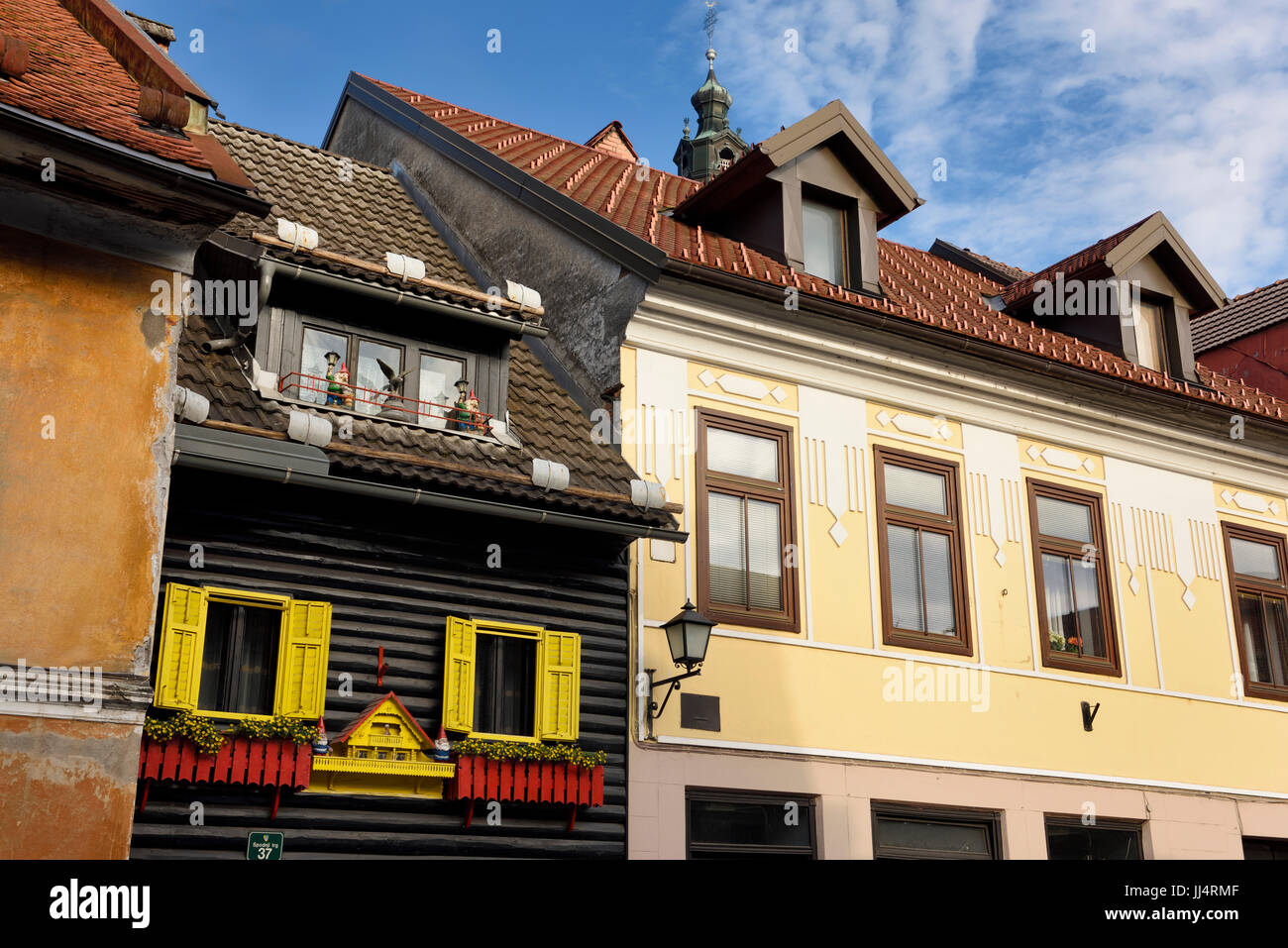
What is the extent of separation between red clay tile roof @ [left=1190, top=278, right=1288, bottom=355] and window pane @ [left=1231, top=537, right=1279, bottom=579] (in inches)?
194

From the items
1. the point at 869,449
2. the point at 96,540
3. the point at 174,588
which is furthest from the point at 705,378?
the point at 96,540

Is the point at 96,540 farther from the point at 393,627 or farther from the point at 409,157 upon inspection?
the point at 409,157

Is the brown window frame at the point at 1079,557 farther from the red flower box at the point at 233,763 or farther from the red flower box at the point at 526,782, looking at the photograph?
the red flower box at the point at 233,763

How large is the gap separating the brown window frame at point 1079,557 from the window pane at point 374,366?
713 centimetres

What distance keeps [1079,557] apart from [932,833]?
3921 millimetres

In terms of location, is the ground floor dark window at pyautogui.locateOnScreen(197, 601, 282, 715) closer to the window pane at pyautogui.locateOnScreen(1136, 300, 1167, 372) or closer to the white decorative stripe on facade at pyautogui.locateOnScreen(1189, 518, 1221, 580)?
the white decorative stripe on facade at pyautogui.locateOnScreen(1189, 518, 1221, 580)

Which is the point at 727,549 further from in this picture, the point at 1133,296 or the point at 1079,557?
the point at 1133,296

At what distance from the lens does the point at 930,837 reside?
1264cm

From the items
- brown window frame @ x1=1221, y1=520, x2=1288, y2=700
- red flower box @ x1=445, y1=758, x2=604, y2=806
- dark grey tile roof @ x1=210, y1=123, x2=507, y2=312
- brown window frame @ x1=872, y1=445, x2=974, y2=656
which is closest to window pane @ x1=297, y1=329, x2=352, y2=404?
dark grey tile roof @ x1=210, y1=123, x2=507, y2=312

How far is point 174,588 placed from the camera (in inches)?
367

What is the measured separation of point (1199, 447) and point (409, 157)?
413 inches

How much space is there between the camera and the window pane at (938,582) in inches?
532

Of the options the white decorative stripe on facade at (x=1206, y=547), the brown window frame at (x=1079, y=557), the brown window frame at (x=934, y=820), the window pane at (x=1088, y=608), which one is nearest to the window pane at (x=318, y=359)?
the brown window frame at (x=934, y=820)
